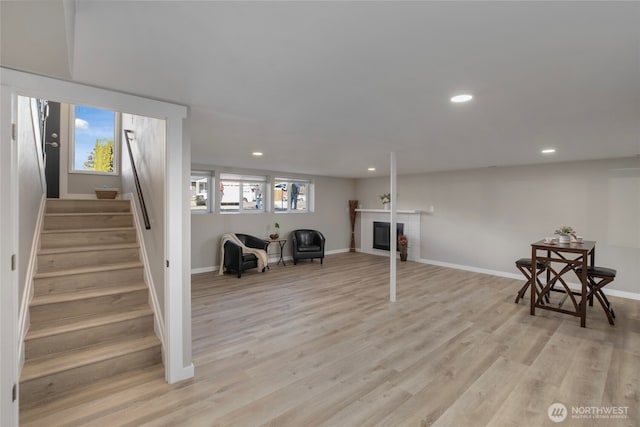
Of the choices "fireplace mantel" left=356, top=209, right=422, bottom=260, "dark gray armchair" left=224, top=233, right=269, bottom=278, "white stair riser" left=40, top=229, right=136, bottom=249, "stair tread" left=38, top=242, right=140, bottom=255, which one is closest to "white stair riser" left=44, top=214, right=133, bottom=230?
"white stair riser" left=40, top=229, right=136, bottom=249

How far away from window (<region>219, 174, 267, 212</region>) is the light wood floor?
265 cm

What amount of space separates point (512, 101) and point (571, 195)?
4.19 meters

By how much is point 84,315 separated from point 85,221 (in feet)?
4.87

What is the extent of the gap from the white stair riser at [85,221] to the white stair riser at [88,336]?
156 centimetres

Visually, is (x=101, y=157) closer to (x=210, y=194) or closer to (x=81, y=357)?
(x=210, y=194)

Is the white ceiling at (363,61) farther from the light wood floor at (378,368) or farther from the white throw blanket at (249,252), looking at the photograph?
the white throw blanket at (249,252)

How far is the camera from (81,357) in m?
2.26

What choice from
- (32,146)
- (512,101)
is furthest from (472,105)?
(32,146)

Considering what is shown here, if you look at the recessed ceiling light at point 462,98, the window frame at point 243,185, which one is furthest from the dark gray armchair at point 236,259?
the recessed ceiling light at point 462,98

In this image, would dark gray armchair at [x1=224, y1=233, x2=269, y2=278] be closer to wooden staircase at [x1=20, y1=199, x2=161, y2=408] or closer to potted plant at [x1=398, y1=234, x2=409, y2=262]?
wooden staircase at [x1=20, y1=199, x2=161, y2=408]

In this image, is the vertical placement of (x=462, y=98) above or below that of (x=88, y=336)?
above

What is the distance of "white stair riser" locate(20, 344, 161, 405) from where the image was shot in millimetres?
2000

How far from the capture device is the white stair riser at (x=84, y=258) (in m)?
2.74

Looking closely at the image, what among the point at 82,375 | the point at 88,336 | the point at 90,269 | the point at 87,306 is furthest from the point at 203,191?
the point at 82,375
